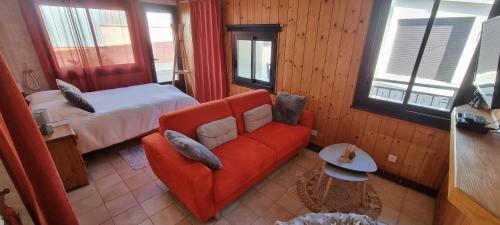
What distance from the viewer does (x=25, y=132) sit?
1.03 meters

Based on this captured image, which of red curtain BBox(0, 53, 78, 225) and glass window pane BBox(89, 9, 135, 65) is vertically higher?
glass window pane BBox(89, 9, 135, 65)

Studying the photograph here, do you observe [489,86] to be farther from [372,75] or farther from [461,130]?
[372,75]

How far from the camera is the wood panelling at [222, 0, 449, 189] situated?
2074 millimetres

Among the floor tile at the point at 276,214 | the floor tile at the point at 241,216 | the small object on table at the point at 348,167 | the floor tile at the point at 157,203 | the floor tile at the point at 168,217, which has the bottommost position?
the floor tile at the point at 276,214

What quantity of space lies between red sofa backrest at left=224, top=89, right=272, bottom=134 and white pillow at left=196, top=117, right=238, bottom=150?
0.16 meters

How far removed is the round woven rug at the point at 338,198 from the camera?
73.9 inches

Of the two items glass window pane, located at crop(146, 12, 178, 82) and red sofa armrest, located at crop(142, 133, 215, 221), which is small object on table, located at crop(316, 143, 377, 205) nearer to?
red sofa armrest, located at crop(142, 133, 215, 221)

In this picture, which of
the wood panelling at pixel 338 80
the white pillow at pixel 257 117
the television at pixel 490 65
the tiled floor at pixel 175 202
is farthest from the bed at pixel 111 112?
the television at pixel 490 65

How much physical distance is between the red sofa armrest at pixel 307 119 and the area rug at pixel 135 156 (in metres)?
2.02

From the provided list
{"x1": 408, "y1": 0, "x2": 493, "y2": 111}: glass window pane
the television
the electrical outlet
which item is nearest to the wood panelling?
the electrical outlet

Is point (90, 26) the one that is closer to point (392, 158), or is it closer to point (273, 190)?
point (273, 190)

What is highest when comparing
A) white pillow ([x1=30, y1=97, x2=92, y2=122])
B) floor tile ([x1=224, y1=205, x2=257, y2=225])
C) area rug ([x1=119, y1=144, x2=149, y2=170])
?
white pillow ([x1=30, y1=97, x2=92, y2=122])

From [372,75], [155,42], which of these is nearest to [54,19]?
[155,42]

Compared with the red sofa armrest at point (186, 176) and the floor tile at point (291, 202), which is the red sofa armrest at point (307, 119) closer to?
the floor tile at point (291, 202)
